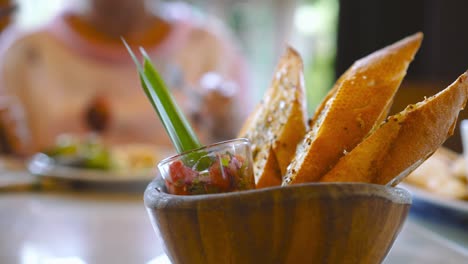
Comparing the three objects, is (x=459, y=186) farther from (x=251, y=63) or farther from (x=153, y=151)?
(x=251, y=63)

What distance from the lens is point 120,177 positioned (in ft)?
3.60

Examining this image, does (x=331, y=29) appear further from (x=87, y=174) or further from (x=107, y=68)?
(x=87, y=174)

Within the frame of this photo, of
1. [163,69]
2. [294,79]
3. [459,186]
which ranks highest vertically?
[163,69]

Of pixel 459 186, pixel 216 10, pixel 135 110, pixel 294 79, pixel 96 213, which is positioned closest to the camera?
pixel 294 79

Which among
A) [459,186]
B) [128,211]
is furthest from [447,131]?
[128,211]

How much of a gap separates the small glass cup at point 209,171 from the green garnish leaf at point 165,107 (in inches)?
1.5

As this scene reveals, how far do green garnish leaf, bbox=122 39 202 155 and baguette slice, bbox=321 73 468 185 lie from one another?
13 cm

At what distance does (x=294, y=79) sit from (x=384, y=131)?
5.4 inches

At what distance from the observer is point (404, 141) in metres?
0.40

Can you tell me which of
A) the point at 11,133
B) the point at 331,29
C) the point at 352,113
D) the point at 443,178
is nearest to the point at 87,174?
the point at 11,133

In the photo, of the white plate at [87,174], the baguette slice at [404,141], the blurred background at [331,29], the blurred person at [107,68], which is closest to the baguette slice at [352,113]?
the baguette slice at [404,141]

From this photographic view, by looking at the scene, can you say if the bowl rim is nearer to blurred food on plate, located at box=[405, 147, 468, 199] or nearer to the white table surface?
the white table surface

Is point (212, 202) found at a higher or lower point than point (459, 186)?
higher

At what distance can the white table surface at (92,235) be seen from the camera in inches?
25.3
